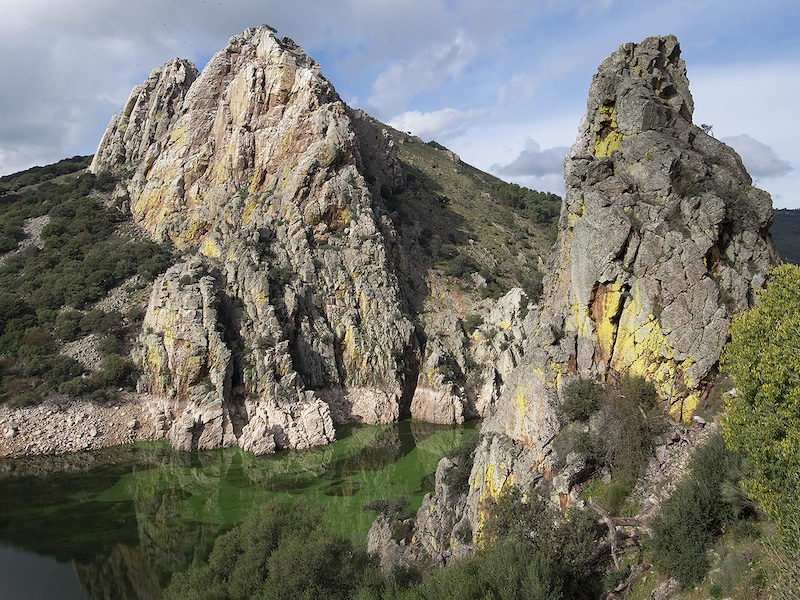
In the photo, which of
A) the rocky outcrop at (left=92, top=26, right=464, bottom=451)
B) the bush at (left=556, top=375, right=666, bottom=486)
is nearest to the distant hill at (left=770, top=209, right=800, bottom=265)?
the rocky outcrop at (left=92, top=26, right=464, bottom=451)

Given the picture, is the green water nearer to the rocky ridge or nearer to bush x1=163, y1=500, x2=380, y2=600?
the rocky ridge

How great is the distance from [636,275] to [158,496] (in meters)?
26.4

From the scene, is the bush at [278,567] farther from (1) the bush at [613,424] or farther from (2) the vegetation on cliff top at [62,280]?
(2) the vegetation on cliff top at [62,280]

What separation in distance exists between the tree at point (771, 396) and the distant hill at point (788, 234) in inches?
2215

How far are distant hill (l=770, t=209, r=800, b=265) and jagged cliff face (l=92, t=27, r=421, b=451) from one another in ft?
154

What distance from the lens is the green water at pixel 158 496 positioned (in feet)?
70.5

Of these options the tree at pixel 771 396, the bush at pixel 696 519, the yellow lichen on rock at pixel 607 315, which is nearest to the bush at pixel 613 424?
the yellow lichen on rock at pixel 607 315

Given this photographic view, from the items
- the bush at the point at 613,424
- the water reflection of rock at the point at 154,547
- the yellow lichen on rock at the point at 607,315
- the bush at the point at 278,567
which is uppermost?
the yellow lichen on rock at the point at 607,315

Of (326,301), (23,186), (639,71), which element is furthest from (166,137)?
(639,71)

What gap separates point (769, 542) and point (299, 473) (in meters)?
26.6

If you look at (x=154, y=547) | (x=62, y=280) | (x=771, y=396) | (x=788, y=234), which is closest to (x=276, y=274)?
(x=62, y=280)

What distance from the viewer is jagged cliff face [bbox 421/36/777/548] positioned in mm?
15086

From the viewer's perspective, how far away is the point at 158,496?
2831 cm

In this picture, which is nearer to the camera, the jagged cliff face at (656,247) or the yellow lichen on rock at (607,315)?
the jagged cliff face at (656,247)
